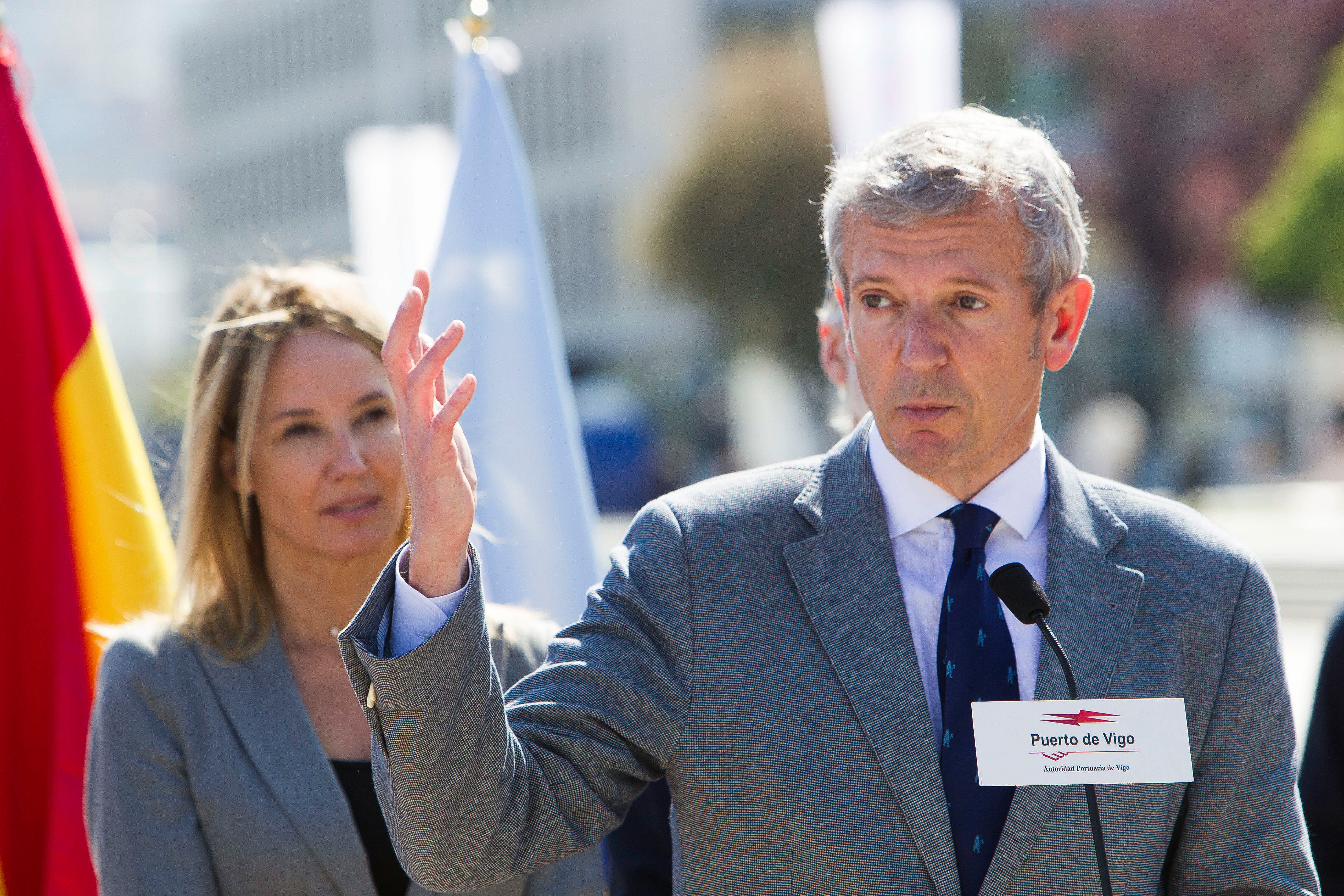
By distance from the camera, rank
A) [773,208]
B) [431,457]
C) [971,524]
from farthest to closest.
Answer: [773,208] < [971,524] < [431,457]

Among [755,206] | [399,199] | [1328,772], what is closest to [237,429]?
[399,199]

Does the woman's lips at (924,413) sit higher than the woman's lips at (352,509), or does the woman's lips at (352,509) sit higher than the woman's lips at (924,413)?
the woman's lips at (924,413)

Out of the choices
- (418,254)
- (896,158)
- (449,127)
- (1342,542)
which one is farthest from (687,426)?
(896,158)

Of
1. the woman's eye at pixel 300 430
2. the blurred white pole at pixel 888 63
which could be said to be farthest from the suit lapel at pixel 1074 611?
the blurred white pole at pixel 888 63

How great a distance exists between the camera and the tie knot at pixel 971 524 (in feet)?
6.32

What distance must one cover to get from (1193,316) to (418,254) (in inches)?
→ 1172

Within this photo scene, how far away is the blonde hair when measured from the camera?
8.79ft

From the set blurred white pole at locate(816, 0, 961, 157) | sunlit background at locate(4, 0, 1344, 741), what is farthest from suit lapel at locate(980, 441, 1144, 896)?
blurred white pole at locate(816, 0, 961, 157)

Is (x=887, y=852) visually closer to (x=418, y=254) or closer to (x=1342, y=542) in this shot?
(x=418, y=254)

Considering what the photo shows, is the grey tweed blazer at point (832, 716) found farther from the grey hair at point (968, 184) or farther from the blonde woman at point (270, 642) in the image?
the blonde woman at point (270, 642)

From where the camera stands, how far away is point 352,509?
8.72 feet

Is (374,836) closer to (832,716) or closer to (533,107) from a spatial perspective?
(832,716)

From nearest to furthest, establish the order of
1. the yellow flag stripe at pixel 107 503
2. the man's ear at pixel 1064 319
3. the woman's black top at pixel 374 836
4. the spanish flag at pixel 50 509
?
the man's ear at pixel 1064 319
the woman's black top at pixel 374 836
the spanish flag at pixel 50 509
the yellow flag stripe at pixel 107 503

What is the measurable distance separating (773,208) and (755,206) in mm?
327
